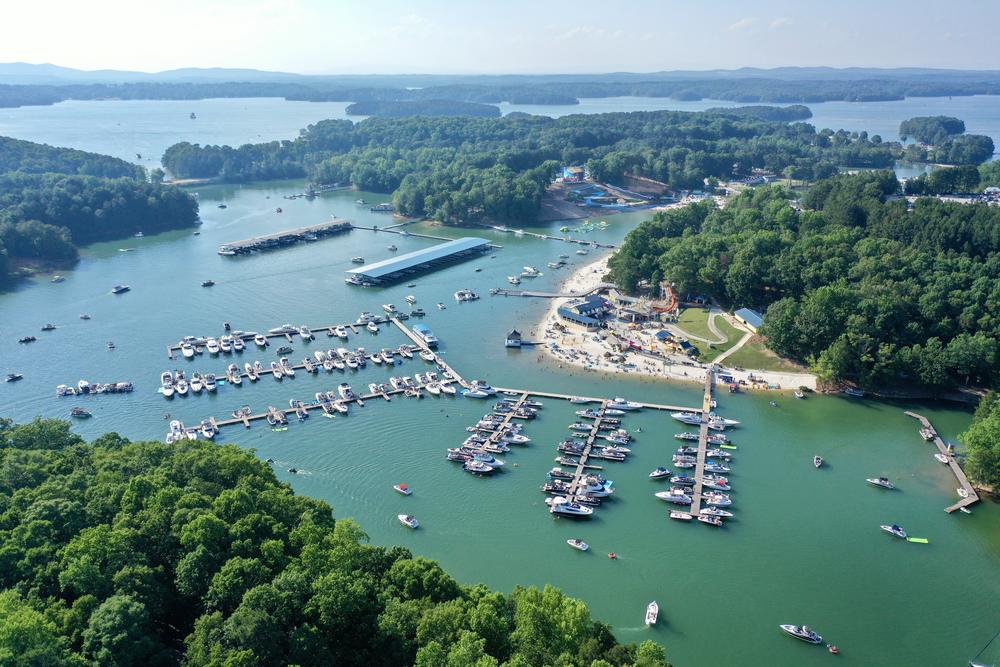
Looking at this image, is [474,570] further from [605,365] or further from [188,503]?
[605,365]

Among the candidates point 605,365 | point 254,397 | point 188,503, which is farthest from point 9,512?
point 605,365

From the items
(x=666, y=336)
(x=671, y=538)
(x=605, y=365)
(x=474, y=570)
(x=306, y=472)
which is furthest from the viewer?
(x=666, y=336)

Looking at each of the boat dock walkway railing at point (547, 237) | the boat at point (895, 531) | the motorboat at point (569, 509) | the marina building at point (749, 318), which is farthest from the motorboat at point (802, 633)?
the boat dock walkway railing at point (547, 237)

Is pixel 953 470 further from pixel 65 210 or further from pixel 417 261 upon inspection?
pixel 65 210

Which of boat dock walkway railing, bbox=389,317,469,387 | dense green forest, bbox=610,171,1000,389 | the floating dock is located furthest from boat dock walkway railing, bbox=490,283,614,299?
the floating dock

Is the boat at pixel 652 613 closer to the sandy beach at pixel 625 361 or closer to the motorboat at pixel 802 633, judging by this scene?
the motorboat at pixel 802 633


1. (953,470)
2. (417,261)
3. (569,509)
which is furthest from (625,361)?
(417,261)
